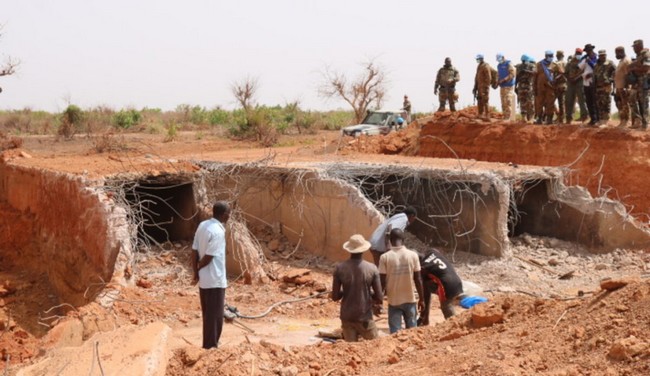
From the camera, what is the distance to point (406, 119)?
2625 centimetres

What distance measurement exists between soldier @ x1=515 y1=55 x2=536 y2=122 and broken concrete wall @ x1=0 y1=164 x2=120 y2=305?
10373 millimetres

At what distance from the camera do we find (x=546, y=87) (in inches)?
677

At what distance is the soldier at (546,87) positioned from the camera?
17078mm

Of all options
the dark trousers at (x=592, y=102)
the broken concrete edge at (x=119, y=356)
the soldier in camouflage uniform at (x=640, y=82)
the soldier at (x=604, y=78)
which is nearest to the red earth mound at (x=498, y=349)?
the broken concrete edge at (x=119, y=356)

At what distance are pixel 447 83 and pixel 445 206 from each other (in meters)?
7.42

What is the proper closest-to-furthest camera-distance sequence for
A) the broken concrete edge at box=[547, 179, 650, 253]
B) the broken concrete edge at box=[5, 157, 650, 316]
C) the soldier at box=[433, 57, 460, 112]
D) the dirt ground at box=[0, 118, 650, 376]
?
the dirt ground at box=[0, 118, 650, 376] < the broken concrete edge at box=[5, 157, 650, 316] < the broken concrete edge at box=[547, 179, 650, 253] < the soldier at box=[433, 57, 460, 112]

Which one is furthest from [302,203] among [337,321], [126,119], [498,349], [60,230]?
[126,119]

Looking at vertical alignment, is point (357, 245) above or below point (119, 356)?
above

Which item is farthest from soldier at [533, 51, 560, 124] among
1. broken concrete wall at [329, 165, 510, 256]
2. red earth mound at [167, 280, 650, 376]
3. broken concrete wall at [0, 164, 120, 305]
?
red earth mound at [167, 280, 650, 376]

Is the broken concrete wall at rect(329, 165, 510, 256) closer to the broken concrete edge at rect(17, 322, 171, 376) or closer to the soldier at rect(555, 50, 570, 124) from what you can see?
the soldier at rect(555, 50, 570, 124)

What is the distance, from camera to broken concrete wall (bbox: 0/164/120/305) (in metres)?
11.6

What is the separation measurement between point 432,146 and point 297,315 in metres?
10.3

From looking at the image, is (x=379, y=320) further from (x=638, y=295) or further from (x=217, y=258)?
(x=638, y=295)

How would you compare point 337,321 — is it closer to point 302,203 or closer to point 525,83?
point 302,203
